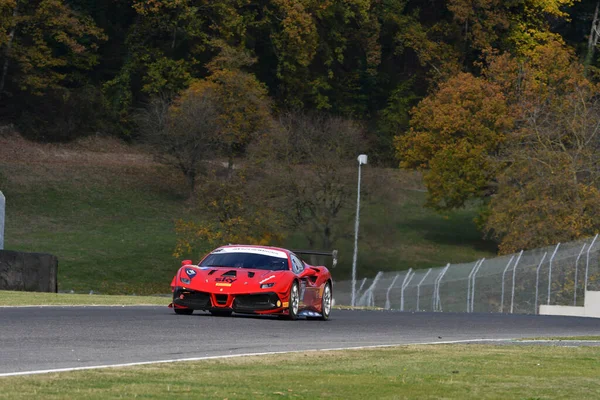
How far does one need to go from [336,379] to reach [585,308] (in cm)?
3128

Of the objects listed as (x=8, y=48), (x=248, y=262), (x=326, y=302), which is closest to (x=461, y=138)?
(x=8, y=48)

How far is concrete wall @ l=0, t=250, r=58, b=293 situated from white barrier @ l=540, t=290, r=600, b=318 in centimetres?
1753

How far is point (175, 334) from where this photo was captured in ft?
53.0

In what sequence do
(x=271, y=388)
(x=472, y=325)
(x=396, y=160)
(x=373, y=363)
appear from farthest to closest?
(x=396, y=160), (x=472, y=325), (x=373, y=363), (x=271, y=388)

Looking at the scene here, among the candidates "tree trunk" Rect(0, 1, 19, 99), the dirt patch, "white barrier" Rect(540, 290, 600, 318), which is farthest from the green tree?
"white barrier" Rect(540, 290, 600, 318)

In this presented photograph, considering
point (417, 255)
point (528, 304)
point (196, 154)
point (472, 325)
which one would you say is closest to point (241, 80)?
point (196, 154)

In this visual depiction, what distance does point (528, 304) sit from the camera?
42.4 meters

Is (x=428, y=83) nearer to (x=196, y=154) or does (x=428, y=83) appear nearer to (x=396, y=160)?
(x=396, y=160)

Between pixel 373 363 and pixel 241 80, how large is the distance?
227ft

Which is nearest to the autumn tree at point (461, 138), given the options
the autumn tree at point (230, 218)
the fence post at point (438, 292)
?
the autumn tree at point (230, 218)

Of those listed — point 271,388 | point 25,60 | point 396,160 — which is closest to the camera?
point 271,388

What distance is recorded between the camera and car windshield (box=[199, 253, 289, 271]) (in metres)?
22.2

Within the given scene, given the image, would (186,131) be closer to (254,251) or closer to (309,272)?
(254,251)

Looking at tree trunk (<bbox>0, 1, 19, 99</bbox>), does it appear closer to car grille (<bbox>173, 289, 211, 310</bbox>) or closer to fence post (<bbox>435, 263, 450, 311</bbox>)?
fence post (<bbox>435, 263, 450, 311</bbox>)
